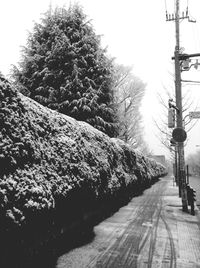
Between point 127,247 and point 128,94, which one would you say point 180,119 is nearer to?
point 127,247

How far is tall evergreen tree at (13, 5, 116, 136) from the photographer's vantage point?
15.0 m

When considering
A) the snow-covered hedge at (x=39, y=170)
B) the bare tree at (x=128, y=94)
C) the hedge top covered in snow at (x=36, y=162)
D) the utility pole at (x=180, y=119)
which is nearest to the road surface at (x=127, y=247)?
the snow-covered hedge at (x=39, y=170)

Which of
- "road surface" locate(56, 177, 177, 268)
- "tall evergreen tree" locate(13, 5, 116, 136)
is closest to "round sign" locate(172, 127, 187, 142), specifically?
"road surface" locate(56, 177, 177, 268)

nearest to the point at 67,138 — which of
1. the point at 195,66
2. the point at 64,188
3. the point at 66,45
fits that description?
the point at 64,188

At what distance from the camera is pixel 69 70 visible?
51.1 ft

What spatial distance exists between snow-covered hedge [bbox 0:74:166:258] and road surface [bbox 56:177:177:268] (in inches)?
24.7

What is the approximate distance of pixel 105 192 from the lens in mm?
7195

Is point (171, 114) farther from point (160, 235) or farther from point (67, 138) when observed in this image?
point (67, 138)

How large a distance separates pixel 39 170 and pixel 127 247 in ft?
8.49

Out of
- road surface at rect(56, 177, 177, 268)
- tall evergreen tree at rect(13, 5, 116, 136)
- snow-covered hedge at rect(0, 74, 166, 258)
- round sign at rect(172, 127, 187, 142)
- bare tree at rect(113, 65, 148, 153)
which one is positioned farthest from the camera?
bare tree at rect(113, 65, 148, 153)

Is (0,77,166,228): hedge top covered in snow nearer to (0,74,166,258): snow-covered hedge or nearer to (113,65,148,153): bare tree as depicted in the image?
(0,74,166,258): snow-covered hedge

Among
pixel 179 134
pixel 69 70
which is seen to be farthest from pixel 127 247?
pixel 69 70

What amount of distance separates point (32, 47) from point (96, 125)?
21.4 ft

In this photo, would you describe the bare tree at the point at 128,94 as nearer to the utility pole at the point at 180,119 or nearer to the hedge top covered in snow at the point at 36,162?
the utility pole at the point at 180,119
